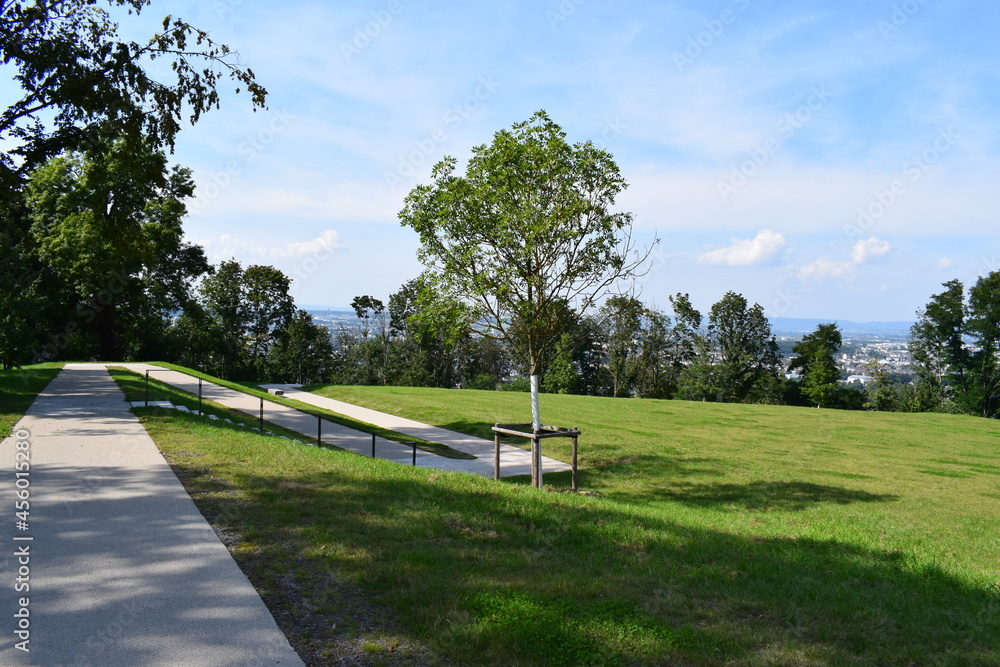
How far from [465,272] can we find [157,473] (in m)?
5.58

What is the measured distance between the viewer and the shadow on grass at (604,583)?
3.74 metres

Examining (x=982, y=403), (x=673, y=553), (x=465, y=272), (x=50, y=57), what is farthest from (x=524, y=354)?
(x=982, y=403)

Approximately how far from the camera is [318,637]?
372 centimetres

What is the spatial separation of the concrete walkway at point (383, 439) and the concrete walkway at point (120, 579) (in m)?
6.78

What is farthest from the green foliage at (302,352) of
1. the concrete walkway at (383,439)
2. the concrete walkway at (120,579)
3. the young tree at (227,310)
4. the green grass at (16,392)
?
the concrete walkway at (120,579)

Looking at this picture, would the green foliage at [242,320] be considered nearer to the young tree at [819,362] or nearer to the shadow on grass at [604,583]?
the young tree at [819,362]

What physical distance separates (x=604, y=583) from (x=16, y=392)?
16.1 metres

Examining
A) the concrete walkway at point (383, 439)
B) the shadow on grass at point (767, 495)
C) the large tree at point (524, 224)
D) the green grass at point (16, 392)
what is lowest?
the shadow on grass at point (767, 495)

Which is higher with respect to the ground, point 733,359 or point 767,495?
point 733,359

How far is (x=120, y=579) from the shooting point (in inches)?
171

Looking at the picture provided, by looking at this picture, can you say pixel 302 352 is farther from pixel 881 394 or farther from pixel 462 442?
pixel 881 394

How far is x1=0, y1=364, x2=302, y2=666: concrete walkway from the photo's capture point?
345cm

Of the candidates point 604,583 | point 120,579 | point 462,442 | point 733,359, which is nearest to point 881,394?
point 733,359

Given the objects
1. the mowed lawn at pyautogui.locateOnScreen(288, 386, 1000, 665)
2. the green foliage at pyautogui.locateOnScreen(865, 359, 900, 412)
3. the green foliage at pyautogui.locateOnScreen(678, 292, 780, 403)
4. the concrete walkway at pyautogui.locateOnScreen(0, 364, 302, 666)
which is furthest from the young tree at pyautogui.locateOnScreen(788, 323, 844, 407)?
the concrete walkway at pyautogui.locateOnScreen(0, 364, 302, 666)
